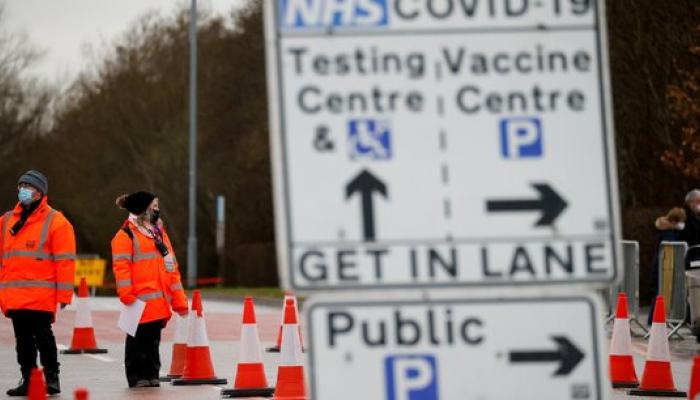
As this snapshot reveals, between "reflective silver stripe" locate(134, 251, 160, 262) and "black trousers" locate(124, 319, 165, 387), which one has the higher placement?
"reflective silver stripe" locate(134, 251, 160, 262)

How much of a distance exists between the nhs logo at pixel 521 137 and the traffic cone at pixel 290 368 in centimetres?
806

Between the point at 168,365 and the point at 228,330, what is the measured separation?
7.21m

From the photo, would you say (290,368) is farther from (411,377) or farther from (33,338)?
(411,377)

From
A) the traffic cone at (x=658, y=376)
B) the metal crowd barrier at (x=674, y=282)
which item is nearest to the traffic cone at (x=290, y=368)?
the traffic cone at (x=658, y=376)

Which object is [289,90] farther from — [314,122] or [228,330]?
[228,330]

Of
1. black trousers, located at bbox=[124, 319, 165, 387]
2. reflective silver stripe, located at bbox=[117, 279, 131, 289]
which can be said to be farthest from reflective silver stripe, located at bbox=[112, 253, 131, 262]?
black trousers, located at bbox=[124, 319, 165, 387]

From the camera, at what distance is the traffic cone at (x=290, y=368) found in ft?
44.0

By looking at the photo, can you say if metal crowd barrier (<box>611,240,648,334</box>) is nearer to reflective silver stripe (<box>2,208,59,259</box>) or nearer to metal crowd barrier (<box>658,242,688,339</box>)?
metal crowd barrier (<box>658,242,688,339</box>)

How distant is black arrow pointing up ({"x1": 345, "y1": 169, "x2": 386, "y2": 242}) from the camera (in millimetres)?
5367

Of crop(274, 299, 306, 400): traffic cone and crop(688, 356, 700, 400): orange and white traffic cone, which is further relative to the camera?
crop(274, 299, 306, 400): traffic cone

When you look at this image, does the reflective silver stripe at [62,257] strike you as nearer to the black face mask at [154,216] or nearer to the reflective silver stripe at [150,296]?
the reflective silver stripe at [150,296]

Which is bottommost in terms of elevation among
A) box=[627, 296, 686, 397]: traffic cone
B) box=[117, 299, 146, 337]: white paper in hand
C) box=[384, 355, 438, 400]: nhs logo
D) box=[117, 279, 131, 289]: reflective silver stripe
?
box=[627, 296, 686, 397]: traffic cone

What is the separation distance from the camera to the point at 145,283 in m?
15.7

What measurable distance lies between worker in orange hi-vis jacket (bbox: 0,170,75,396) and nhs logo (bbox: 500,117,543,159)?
30.9 feet
